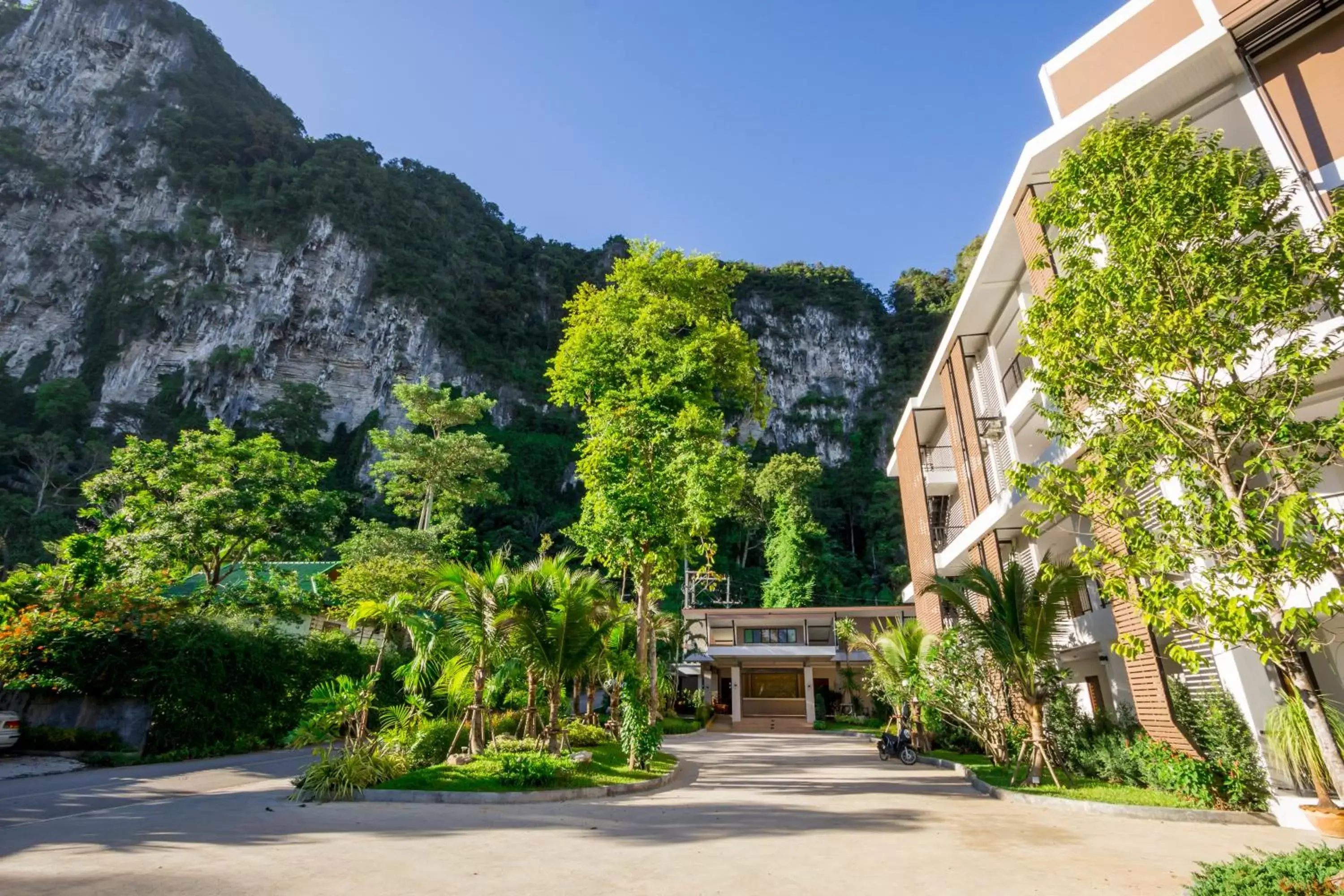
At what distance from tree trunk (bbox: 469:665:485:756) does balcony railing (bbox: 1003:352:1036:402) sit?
1296 centimetres

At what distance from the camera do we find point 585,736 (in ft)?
42.9

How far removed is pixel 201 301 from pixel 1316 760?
65103mm

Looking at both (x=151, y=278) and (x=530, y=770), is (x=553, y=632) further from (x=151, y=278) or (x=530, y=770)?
(x=151, y=278)

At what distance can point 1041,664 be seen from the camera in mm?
10422

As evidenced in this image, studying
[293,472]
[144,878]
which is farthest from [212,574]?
[144,878]

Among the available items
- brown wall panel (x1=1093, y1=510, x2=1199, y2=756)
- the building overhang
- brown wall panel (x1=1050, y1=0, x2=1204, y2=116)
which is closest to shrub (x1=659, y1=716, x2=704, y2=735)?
the building overhang

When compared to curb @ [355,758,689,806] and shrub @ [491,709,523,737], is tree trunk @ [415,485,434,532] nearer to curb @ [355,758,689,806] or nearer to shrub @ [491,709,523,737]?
shrub @ [491,709,523,737]

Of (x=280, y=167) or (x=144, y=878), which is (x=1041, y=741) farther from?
(x=280, y=167)

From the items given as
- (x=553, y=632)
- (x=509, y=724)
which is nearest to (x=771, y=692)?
(x=509, y=724)

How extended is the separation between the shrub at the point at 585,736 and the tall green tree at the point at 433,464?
18.8 meters

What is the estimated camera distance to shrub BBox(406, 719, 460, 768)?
960cm

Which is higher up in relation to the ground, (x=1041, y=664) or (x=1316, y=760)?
(x=1041, y=664)

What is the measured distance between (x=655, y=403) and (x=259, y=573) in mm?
13861

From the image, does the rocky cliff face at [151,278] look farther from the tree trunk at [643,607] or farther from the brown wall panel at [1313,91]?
the brown wall panel at [1313,91]
